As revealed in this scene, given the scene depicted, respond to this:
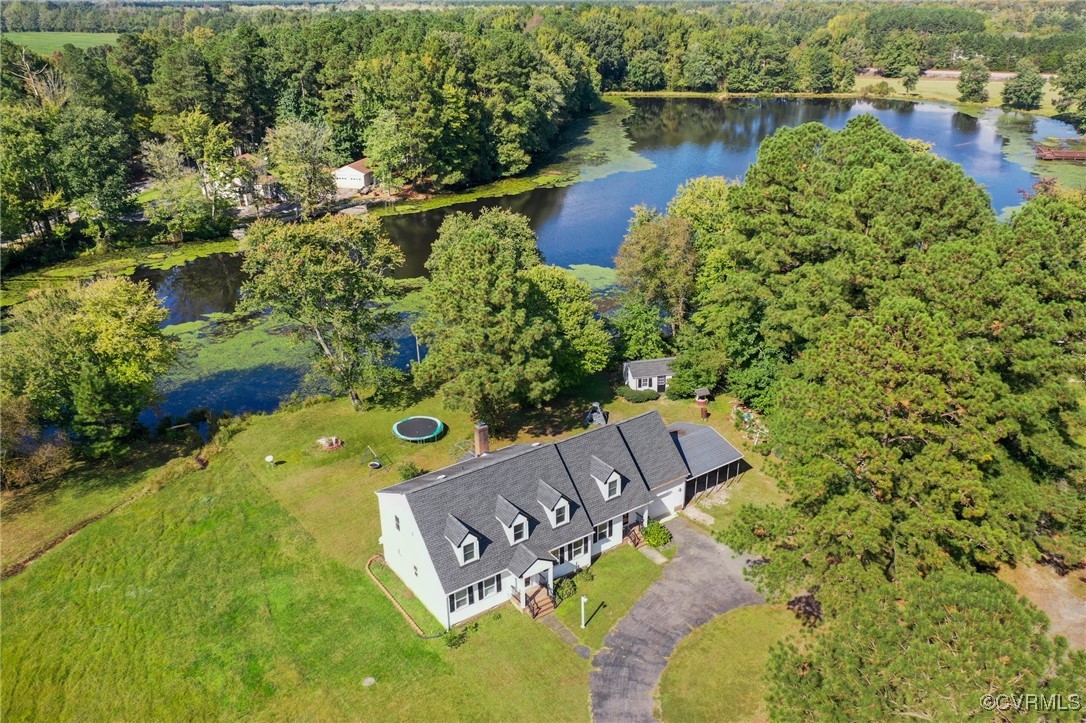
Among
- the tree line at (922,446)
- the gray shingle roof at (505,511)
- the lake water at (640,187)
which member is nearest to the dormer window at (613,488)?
the gray shingle roof at (505,511)

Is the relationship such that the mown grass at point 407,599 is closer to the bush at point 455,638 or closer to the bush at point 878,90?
the bush at point 455,638

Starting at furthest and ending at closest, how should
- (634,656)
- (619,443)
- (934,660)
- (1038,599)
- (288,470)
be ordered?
(288,470), (619,443), (1038,599), (634,656), (934,660)

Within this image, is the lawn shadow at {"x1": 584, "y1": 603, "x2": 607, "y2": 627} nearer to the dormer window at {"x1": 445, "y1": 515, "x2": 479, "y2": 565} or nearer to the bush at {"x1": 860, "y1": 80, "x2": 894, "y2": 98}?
the dormer window at {"x1": 445, "y1": 515, "x2": 479, "y2": 565}

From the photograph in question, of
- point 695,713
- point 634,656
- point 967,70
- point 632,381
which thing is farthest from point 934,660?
point 967,70

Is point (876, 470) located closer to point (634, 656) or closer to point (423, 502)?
point (634, 656)

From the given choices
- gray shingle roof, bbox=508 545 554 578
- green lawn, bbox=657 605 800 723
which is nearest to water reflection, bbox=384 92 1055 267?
gray shingle roof, bbox=508 545 554 578

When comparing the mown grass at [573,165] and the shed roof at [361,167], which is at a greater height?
the shed roof at [361,167]
